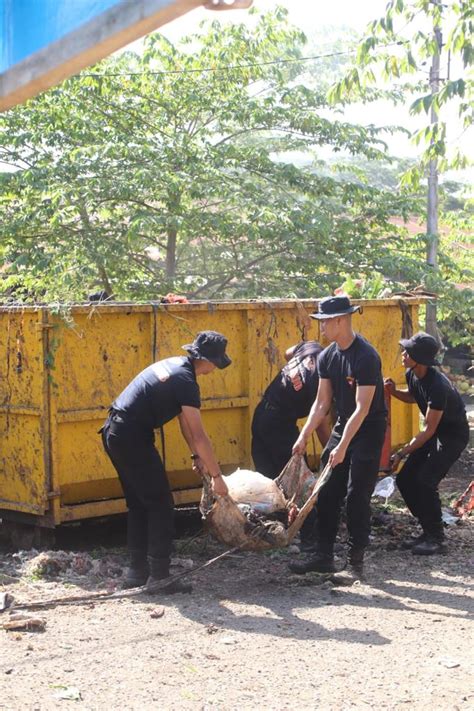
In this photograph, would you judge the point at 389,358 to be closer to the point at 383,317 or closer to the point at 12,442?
the point at 383,317

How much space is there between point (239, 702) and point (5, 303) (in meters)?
3.90

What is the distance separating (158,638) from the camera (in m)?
4.93

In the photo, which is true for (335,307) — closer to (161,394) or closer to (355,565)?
(161,394)

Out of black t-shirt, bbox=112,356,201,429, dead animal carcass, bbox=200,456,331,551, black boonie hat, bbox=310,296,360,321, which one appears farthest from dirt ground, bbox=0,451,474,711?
black boonie hat, bbox=310,296,360,321

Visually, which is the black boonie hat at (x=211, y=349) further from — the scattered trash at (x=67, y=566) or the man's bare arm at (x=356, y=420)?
the scattered trash at (x=67, y=566)

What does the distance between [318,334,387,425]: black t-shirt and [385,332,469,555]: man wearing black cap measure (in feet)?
2.59

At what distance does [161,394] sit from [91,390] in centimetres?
114

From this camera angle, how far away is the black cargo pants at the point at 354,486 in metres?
6.11

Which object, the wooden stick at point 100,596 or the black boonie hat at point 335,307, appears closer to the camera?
the wooden stick at point 100,596

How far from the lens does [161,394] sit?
18.5ft

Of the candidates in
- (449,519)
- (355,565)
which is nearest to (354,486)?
(355,565)

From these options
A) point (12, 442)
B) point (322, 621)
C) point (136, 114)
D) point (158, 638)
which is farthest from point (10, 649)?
point (136, 114)

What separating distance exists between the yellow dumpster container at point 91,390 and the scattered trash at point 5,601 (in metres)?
0.91

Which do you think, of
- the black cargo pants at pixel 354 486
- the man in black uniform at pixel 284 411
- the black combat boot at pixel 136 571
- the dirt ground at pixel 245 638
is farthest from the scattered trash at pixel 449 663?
the man in black uniform at pixel 284 411
